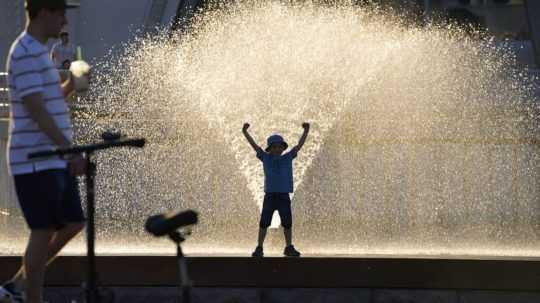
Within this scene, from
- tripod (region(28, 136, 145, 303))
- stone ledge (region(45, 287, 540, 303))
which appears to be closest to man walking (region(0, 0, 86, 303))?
tripod (region(28, 136, 145, 303))

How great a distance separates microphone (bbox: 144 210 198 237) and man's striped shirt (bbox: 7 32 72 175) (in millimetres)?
1134

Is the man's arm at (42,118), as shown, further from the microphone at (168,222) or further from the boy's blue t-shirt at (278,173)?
the boy's blue t-shirt at (278,173)

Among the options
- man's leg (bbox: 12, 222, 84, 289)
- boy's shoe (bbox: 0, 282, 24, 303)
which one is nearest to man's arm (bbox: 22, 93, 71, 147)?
man's leg (bbox: 12, 222, 84, 289)

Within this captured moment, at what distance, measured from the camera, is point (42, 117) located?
5.68 metres

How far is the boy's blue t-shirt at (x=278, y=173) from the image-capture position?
10125 mm

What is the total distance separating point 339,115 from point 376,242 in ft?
13.4

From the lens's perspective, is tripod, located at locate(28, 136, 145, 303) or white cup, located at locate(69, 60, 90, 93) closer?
tripod, located at locate(28, 136, 145, 303)

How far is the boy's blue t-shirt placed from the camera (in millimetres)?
10125

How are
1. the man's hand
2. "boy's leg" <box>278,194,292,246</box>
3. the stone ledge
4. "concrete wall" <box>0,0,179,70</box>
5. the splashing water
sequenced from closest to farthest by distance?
the man's hand, the stone ledge, "boy's leg" <box>278,194,292,246</box>, the splashing water, "concrete wall" <box>0,0,179,70</box>

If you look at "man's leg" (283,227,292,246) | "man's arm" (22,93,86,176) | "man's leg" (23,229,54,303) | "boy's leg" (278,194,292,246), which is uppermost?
"man's arm" (22,93,86,176)

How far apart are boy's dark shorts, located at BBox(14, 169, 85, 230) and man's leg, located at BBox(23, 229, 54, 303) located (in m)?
0.04

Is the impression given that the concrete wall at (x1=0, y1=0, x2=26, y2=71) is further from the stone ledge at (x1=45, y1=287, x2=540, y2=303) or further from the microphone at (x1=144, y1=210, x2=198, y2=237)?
the microphone at (x1=144, y1=210, x2=198, y2=237)

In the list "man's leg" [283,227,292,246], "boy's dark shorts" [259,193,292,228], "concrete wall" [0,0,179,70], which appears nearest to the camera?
"man's leg" [283,227,292,246]

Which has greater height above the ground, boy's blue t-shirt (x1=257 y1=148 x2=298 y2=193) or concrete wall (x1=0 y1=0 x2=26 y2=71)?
concrete wall (x1=0 y1=0 x2=26 y2=71)
